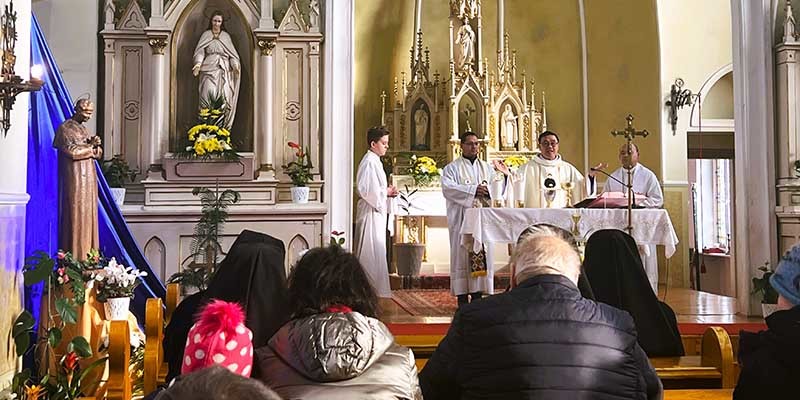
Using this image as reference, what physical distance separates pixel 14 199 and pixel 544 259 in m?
4.19

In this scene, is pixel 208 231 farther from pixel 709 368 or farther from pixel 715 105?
pixel 715 105

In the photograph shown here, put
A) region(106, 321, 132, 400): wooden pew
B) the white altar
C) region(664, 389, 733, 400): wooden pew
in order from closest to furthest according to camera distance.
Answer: region(664, 389, 733, 400): wooden pew < region(106, 321, 132, 400): wooden pew < the white altar

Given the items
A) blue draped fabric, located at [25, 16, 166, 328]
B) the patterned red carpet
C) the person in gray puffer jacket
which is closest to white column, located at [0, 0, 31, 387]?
blue draped fabric, located at [25, 16, 166, 328]

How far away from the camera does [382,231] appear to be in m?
9.25

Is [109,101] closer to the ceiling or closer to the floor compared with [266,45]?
closer to the floor

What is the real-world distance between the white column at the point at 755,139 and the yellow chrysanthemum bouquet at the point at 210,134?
18.1ft

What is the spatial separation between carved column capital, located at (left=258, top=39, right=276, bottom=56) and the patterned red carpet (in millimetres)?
3125

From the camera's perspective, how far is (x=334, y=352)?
2457mm

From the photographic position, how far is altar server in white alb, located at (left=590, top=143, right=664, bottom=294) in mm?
8062

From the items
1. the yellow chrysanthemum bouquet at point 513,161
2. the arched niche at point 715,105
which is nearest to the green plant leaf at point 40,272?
the yellow chrysanthemum bouquet at point 513,161

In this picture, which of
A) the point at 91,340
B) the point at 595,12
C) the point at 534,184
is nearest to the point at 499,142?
the point at 595,12

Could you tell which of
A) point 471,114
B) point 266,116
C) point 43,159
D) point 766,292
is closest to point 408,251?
point 471,114

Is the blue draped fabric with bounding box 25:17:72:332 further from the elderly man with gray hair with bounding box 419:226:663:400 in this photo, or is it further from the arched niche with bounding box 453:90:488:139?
the arched niche with bounding box 453:90:488:139

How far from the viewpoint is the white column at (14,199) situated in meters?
5.52
